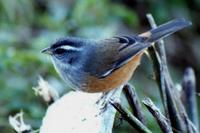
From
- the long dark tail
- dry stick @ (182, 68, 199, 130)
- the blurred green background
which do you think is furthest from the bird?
dry stick @ (182, 68, 199, 130)

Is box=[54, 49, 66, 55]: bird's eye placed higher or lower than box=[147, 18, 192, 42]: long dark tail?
higher

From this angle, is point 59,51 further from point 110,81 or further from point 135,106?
point 135,106

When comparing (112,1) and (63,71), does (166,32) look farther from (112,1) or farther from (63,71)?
(112,1)

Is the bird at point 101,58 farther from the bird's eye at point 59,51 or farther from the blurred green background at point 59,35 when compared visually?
the blurred green background at point 59,35


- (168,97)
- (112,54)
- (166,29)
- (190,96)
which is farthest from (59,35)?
(168,97)

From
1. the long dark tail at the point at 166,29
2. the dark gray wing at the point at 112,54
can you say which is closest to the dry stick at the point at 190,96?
the long dark tail at the point at 166,29

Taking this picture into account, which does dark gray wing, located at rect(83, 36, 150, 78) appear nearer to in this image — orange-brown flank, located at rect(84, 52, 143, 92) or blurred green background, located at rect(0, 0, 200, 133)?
orange-brown flank, located at rect(84, 52, 143, 92)
